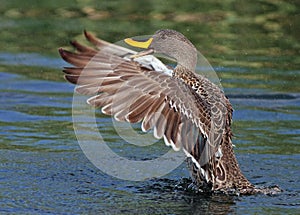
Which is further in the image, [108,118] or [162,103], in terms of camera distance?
[108,118]

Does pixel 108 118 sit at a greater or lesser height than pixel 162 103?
lesser

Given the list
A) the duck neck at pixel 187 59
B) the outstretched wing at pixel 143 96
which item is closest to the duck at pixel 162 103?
the outstretched wing at pixel 143 96

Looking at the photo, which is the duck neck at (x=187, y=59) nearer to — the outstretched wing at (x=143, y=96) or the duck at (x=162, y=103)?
the duck at (x=162, y=103)

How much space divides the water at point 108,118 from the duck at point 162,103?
0.94 ft

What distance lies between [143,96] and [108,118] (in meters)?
3.28

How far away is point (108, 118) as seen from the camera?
10.4 metres

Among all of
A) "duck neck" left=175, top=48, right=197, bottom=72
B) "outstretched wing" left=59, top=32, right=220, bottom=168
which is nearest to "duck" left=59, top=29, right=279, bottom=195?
"outstretched wing" left=59, top=32, right=220, bottom=168

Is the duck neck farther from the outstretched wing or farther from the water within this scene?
the water

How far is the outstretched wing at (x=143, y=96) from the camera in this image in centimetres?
706

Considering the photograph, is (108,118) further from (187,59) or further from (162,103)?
(162,103)

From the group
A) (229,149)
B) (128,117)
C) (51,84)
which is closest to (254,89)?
(51,84)

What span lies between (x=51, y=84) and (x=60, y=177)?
3.76 m

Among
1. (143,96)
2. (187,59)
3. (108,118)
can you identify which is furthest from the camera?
(108,118)

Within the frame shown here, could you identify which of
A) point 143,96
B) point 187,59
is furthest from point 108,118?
point 143,96
